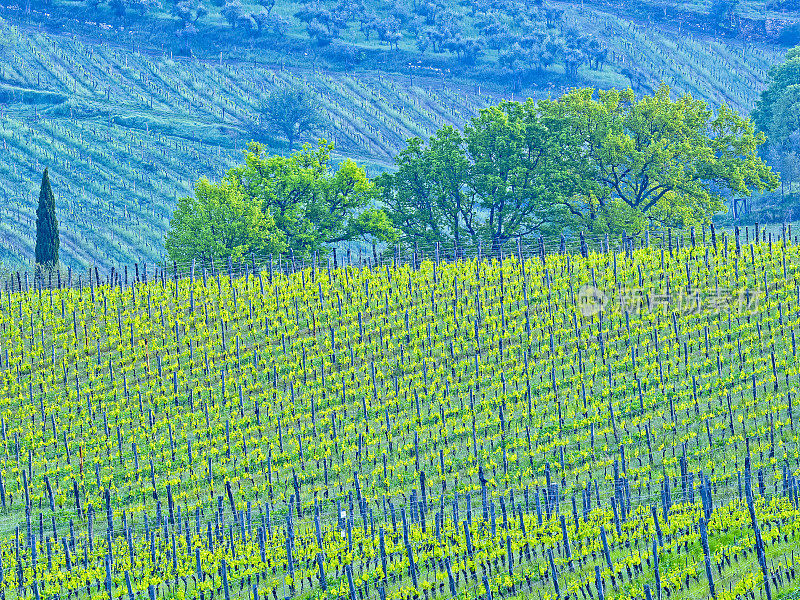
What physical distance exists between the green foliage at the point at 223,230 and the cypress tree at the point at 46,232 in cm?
500

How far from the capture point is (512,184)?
49.6 meters

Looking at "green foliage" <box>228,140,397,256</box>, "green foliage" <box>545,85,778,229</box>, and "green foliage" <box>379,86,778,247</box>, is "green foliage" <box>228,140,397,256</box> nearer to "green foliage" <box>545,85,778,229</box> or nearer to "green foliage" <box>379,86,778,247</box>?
"green foliage" <box>379,86,778,247</box>

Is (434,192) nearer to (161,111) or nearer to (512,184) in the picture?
(512,184)

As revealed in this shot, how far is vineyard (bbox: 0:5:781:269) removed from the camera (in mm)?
78875

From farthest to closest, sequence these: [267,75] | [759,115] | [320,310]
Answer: [267,75], [759,115], [320,310]

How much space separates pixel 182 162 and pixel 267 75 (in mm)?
29243

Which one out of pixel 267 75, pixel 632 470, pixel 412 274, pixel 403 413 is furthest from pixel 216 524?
pixel 267 75

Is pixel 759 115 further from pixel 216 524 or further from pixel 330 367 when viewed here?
pixel 216 524

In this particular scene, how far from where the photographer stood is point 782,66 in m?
83.2

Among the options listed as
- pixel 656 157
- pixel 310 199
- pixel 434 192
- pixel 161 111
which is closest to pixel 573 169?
pixel 656 157

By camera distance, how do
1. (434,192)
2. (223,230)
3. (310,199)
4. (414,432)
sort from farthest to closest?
(310,199) → (434,192) → (223,230) → (414,432)

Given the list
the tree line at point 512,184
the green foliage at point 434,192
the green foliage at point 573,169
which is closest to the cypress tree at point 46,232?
the tree line at point 512,184

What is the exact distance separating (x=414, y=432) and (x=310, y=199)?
28644mm

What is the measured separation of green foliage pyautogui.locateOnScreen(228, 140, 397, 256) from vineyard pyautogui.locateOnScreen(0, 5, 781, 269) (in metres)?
22.2
